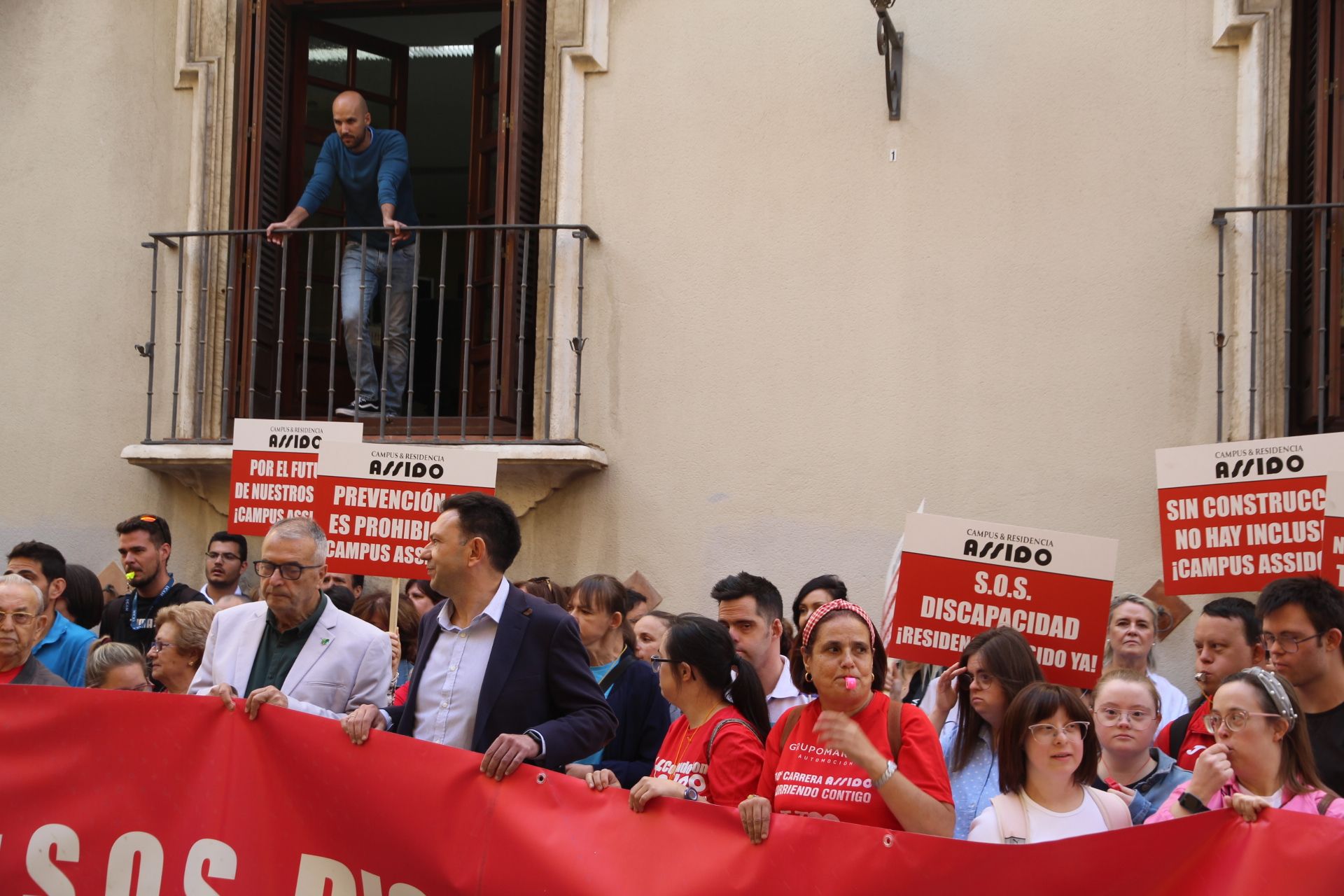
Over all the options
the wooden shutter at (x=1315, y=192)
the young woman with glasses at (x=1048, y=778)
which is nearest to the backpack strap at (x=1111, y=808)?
the young woman with glasses at (x=1048, y=778)

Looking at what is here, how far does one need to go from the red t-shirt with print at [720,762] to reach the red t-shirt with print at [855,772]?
0.25 meters

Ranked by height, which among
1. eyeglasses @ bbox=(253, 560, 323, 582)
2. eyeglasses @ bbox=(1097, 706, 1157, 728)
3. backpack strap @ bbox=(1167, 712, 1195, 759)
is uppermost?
eyeglasses @ bbox=(253, 560, 323, 582)

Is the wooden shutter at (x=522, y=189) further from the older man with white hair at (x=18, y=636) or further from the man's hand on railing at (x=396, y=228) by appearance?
the older man with white hair at (x=18, y=636)

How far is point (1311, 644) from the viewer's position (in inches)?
191

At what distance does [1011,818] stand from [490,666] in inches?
59.8

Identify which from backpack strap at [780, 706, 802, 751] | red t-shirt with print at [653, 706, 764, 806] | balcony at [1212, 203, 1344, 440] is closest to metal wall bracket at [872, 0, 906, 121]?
balcony at [1212, 203, 1344, 440]

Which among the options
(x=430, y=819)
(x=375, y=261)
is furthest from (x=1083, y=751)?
(x=375, y=261)

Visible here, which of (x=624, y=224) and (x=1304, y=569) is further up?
(x=624, y=224)

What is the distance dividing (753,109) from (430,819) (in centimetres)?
567

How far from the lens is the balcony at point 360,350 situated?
9.29 meters

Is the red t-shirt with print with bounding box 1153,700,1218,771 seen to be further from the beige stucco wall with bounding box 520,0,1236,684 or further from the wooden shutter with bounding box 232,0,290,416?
the wooden shutter with bounding box 232,0,290,416

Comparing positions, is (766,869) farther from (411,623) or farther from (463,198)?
(463,198)

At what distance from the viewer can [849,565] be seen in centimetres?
884

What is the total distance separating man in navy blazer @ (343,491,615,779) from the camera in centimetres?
472
